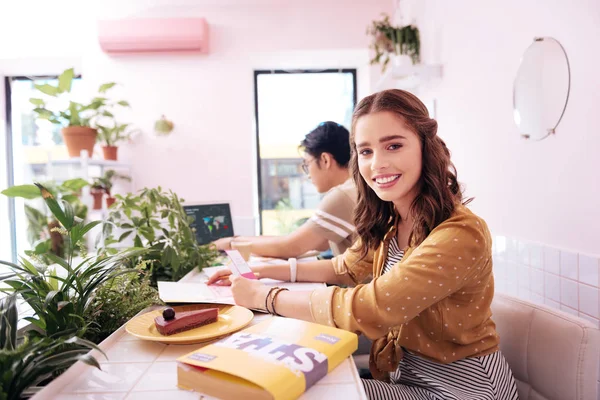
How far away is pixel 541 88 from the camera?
5.25 ft

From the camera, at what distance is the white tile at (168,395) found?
0.67 meters

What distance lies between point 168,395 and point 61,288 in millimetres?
348

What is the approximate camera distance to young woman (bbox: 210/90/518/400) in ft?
2.99

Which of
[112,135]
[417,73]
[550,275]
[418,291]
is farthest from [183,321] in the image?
[112,135]

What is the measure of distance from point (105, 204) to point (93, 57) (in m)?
1.13

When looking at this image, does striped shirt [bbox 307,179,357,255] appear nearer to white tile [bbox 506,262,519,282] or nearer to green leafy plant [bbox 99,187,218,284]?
green leafy plant [bbox 99,187,218,284]

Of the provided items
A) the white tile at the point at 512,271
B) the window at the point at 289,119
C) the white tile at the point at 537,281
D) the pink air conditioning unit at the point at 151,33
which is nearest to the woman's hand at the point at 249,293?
the white tile at the point at 537,281

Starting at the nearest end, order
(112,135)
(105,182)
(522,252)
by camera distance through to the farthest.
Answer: (522,252) < (105,182) < (112,135)

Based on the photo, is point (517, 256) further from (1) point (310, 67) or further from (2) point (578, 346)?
(1) point (310, 67)

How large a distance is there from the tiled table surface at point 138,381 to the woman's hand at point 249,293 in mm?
224

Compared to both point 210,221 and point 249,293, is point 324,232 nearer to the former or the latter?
point 210,221

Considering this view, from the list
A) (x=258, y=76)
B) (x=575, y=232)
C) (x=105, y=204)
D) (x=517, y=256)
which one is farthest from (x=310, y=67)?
(x=575, y=232)

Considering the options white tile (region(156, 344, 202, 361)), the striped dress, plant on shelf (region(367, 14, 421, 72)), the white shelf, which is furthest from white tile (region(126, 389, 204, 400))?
plant on shelf (region(367, 14, 421, 72))

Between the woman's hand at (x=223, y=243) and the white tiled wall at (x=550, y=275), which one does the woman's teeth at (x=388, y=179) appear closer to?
the white tiled wall at (x=550, y=275)
